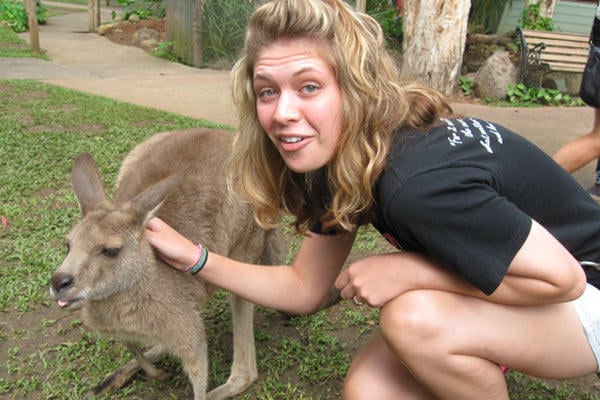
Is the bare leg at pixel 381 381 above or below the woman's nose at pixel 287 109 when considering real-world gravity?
below

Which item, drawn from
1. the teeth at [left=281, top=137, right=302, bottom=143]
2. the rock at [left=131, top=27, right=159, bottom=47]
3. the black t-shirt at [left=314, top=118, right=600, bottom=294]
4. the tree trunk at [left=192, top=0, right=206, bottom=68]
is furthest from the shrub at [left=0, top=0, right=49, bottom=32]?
the black t-shirt at [left=314, top=118, right=600, bottom=294]

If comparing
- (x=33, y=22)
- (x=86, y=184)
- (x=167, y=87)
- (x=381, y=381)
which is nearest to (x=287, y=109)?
(x=381, y=381)

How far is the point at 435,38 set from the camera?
6160 millimetres

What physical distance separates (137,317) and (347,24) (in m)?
1.19

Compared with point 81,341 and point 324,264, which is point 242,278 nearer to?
point 324,264

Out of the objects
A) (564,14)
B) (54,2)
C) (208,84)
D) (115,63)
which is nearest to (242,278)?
(208,84)

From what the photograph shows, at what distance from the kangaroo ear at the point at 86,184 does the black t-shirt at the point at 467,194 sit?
3.45 feet

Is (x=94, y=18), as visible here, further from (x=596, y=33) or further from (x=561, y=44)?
(x=596, y=33)

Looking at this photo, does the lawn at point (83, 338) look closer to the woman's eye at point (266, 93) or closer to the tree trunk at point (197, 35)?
the woman's eye at point (266, 93)

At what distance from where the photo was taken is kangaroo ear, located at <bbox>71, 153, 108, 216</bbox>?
206 centimetres

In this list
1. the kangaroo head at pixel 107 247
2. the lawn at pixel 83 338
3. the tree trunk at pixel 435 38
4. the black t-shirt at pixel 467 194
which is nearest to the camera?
the black t-shirt at pixel 467 194

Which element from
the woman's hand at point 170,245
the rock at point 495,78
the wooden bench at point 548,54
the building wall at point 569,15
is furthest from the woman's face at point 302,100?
the building wall at point 569,15

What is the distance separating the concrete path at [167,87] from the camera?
5.47 meters

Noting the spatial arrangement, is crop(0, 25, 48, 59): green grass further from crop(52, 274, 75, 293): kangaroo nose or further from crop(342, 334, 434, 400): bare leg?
→ crop(342, 334, 434, 400): bare leg
